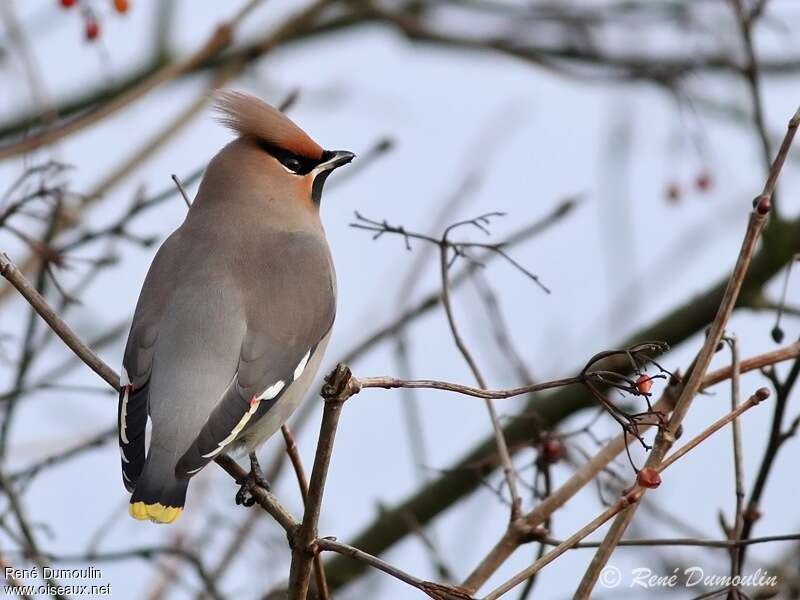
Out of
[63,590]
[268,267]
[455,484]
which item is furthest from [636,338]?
[63,590]

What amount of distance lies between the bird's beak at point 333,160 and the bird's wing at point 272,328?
0.31m

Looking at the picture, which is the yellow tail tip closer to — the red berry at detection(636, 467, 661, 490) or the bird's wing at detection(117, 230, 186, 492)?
the bird's wing at detection(117, 230, 186, 492)

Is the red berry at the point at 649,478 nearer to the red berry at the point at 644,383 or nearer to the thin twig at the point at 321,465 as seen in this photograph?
the red berry at the point at 644,383

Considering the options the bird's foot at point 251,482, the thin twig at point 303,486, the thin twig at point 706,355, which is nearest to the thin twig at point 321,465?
the thin twig at point 303,486

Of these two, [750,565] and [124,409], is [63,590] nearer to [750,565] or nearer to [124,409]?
[124,409]

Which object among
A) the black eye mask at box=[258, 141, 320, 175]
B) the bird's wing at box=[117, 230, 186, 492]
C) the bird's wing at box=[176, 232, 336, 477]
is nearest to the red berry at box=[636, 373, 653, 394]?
the bird's wing at box=[176, 232, 336, 477]

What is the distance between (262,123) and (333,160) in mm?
250

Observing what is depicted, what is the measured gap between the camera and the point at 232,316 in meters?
3.81

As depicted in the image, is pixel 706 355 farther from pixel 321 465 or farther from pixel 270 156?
pixel 270 156

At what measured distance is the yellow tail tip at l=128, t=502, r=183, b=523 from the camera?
130 inches

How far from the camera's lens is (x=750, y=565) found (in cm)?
413

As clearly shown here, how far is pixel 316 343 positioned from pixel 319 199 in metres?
0.85

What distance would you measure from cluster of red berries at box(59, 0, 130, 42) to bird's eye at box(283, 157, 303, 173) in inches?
25.8

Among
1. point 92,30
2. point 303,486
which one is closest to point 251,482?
point 303,486
